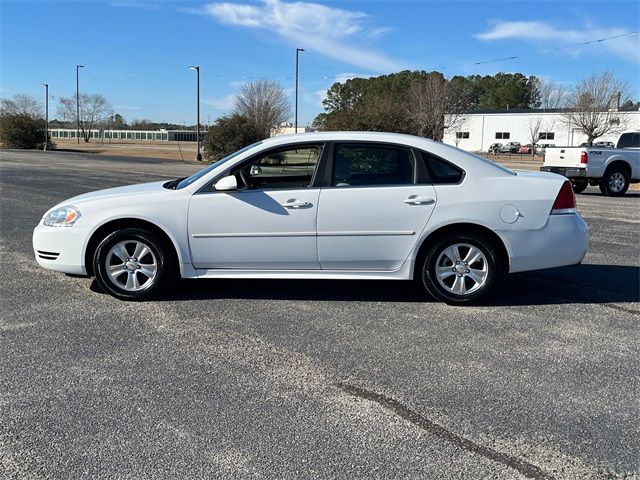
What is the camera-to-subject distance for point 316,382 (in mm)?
3734

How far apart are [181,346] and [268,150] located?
207 cm

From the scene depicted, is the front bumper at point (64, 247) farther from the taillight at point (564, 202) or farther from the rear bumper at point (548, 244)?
the taillight at point (564, 202)

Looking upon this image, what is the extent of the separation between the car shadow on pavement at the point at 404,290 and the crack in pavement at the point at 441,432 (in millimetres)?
2069

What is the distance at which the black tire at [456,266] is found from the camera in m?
5.32

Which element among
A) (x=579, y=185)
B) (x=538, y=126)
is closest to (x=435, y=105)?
(x=538, y=126)

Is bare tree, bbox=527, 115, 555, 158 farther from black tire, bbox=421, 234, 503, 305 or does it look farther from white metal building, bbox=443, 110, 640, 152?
black tire, bbox=421, 234, 503, 305

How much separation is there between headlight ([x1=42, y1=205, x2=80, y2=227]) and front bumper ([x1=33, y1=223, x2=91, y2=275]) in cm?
5

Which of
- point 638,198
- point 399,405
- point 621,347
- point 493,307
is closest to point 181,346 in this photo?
point 399,405

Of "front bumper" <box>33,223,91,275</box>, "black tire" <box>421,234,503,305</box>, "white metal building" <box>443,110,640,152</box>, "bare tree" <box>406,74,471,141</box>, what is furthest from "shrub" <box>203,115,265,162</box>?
"white metal building" <box>443,110,640,152</box>

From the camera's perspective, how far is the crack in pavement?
280cm

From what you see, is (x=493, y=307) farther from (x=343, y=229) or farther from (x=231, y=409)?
(x=231, y=409)

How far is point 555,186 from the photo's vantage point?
17.7ft

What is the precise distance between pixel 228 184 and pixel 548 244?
303cm

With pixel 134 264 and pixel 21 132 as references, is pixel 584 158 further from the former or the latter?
pixel 21 132
